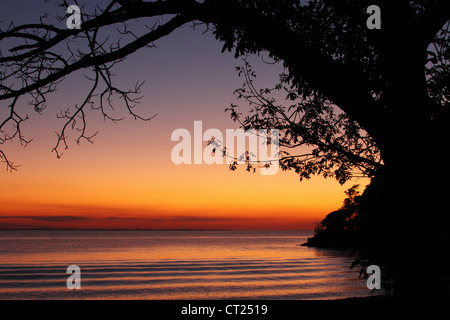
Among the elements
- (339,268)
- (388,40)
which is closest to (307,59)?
(388,40)

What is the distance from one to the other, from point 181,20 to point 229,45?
2077 millimetres

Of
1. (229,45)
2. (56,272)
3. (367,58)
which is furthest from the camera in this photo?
(56,272)

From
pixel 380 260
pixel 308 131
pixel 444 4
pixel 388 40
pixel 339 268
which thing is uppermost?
pixel 444 4

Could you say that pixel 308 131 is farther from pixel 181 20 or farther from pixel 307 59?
pixel 181 20

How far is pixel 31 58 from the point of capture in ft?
21.6

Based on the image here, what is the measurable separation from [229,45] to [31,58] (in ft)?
11.4

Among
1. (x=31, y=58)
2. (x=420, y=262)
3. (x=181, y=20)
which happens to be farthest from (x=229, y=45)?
(x=420, y=262)

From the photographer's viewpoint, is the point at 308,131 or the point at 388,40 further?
the point at 308,131

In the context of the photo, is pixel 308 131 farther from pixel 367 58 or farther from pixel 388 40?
pixel 388 40

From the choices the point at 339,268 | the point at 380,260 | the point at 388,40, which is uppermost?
the point at 388,40

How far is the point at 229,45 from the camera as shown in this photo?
7.84 meters
